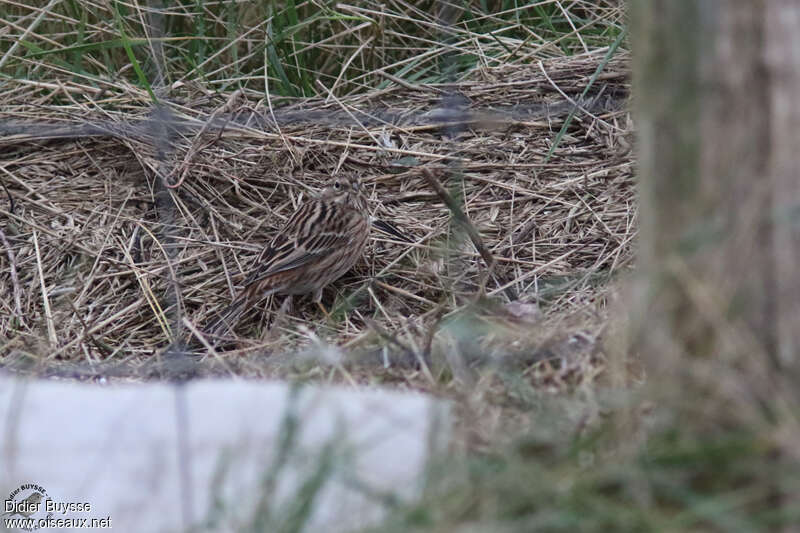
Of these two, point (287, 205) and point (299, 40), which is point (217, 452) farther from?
point (299, 40)

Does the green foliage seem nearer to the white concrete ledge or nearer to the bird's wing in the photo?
the bird's wing

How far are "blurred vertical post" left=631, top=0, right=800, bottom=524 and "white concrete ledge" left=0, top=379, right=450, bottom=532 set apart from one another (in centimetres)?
49

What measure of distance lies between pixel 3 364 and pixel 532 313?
1.65 m

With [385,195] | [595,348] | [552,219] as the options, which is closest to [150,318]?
[385,195]

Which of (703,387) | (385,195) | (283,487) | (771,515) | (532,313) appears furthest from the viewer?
(385,195)

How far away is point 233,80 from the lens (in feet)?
16.1

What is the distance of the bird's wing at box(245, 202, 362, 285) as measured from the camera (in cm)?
425

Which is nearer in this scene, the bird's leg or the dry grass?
the dry grass

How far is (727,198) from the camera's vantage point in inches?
71.7

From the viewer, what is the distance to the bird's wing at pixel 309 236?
167 inches

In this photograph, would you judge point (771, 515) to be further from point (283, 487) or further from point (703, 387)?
point (283, 487)

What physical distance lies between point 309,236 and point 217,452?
90.5 inches

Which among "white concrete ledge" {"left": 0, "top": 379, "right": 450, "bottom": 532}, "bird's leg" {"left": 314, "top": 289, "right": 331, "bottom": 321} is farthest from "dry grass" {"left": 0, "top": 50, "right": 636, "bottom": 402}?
"white concrete ledge" {"left": 0, "top": 379, "right": 450, "bottom": 532}

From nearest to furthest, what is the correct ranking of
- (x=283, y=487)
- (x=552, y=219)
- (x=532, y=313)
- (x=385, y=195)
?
1. (x=283, y=487)
2. (x=532, y=313)
3. (x=552, y=219)
4. (x=385, y=195)
